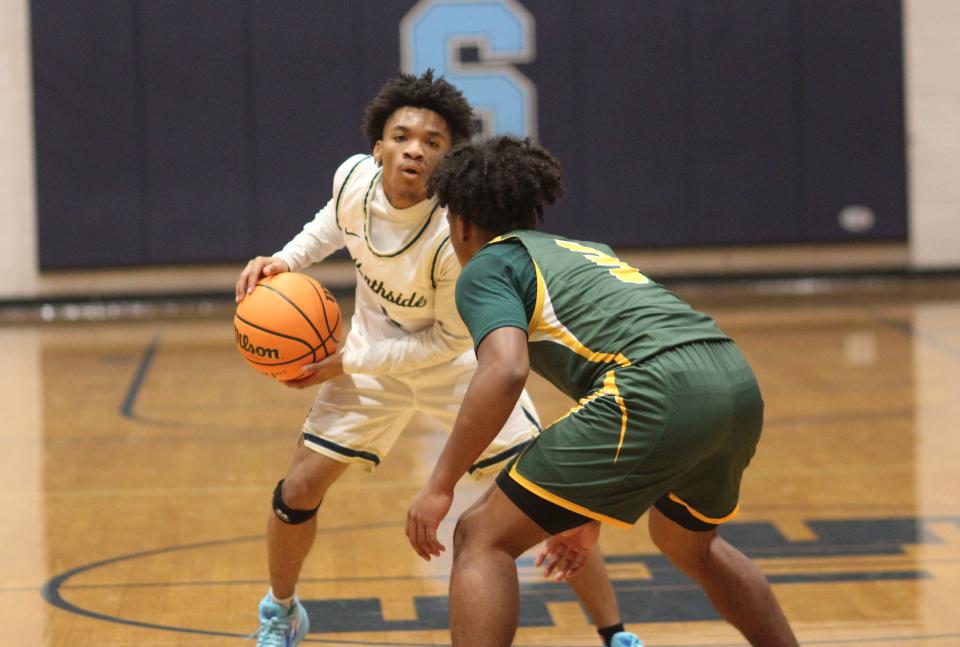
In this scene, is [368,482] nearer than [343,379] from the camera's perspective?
No

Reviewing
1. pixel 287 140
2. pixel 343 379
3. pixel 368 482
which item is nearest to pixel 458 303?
pixel 343 379

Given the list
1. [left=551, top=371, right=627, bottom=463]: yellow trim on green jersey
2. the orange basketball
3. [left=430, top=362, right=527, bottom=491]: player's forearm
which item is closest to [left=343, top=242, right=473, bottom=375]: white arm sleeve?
the orange basketball

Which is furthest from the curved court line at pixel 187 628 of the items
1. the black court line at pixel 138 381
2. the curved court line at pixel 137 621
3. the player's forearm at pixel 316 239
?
the black court line at pixel 138 381

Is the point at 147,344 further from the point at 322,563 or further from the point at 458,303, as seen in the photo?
the point at 458,303

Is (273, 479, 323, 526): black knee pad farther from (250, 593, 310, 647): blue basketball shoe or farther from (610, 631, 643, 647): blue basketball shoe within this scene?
(610, 631, 643, 647): blue basketball shoe

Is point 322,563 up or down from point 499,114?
down

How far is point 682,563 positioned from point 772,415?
4.11 m

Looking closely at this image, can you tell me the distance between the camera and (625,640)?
377cm

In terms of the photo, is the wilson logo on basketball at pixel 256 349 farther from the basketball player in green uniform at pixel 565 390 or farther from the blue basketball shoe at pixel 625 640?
the blue basketball shoe at pixel 625 640

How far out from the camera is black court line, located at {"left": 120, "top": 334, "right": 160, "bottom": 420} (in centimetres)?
788

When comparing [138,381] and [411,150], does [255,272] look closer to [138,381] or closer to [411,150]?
[411,150]

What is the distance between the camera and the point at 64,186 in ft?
41.3

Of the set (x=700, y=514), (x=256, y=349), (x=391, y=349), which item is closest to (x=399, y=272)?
(x=391, y=349)

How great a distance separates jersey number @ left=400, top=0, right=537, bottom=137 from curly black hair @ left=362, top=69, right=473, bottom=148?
8687mm
